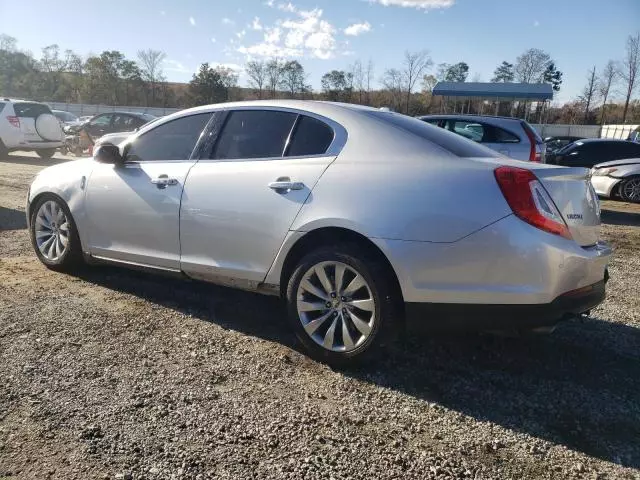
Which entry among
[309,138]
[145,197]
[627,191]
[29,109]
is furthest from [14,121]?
[627,191]

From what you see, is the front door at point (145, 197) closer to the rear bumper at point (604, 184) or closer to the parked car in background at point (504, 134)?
the parked car in background at point (504, 134)

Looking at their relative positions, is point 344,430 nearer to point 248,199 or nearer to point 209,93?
point 248,199

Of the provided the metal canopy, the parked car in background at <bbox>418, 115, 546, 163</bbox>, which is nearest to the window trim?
the parked car in background at <bbox>418, 115, 546, 163</bbox>

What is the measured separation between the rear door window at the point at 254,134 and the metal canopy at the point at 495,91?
100 ft

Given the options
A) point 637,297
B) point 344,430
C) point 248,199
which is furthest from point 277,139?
point 637,297

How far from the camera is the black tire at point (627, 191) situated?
459 inches

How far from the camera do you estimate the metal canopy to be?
107 feet

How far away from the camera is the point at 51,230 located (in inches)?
195

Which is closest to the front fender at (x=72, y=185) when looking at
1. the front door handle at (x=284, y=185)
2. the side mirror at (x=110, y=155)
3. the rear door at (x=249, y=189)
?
the side mirror at (x=110, y=155)

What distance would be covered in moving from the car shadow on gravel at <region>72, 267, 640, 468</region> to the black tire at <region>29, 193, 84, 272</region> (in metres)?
0.83

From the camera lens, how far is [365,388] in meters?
3.11

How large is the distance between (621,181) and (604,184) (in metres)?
0.34

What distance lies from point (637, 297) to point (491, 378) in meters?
2.50

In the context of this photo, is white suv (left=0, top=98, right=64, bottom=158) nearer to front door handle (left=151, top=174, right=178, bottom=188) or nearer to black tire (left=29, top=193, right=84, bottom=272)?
black tire (left=29, top=193, right=84, bottom=272)
